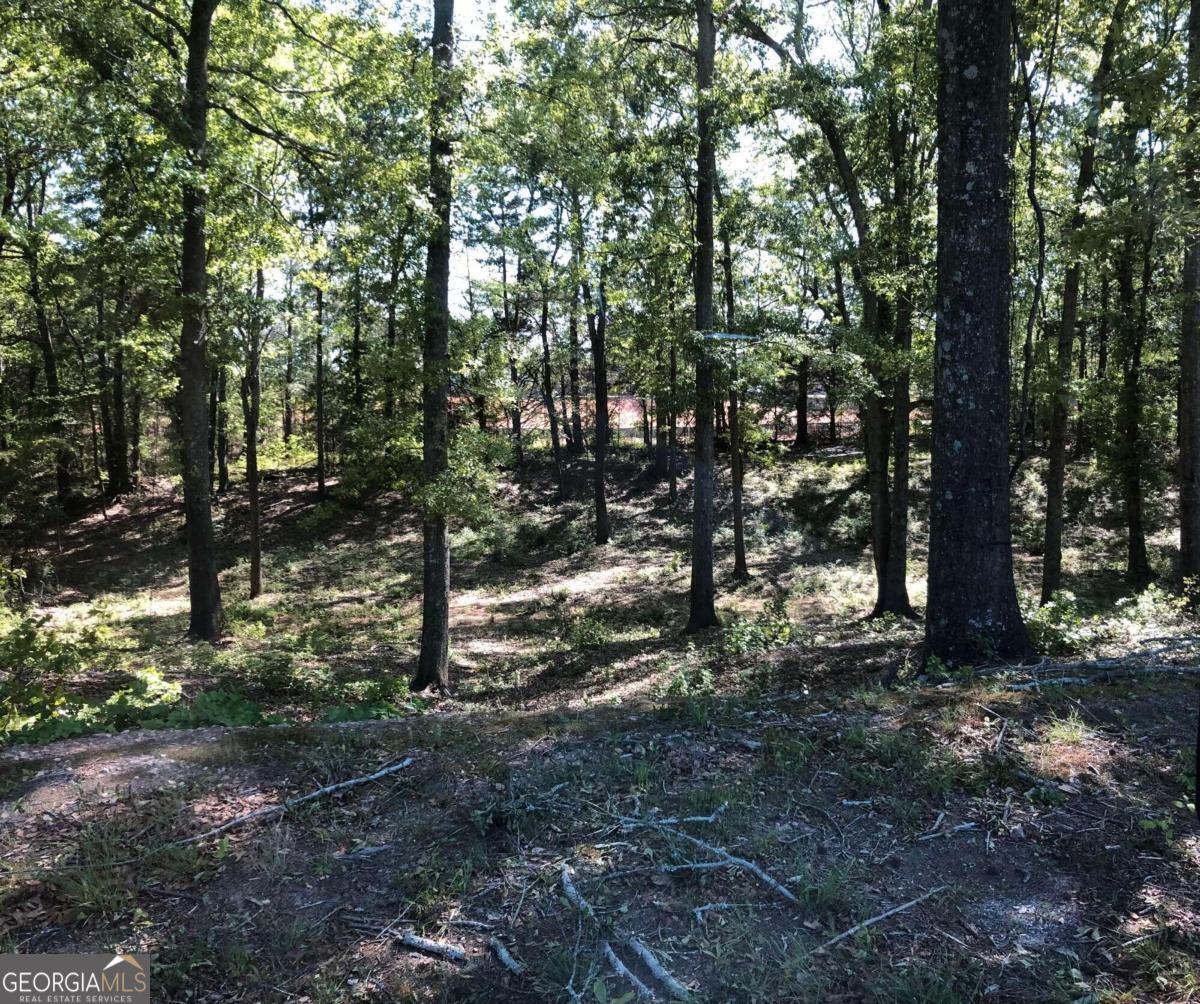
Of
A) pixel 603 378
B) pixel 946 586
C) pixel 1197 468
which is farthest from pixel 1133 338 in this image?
pixel 946 586

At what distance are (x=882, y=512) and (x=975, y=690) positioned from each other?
32.5ft

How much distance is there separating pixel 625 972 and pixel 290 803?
1942mm

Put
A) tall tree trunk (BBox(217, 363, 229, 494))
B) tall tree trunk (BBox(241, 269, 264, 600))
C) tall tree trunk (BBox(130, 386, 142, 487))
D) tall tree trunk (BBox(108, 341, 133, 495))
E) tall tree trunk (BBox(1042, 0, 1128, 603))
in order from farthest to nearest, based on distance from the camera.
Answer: tall tree trunk (BBox(130, 386, 142, 487))
tall tree trunk (BBox(108, 341, 133, 495))
tall tree trunk (BBox(217, 363, 229, 494))
tall tree trunk (BBox(241, 269, 264, 600))
tall tree trunk (BBox(1042, 0, 1128, 603))

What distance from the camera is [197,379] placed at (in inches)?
484

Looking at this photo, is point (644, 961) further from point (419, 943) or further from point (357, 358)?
point (357, 358)

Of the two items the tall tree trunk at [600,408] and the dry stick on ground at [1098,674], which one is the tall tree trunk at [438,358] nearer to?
the dry stick on ground at [1098,674]

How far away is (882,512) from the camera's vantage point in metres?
14.2

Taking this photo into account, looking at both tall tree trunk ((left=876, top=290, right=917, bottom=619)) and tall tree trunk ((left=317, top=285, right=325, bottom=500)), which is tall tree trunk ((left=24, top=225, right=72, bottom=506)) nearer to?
tall tree trunk ((left=317, top=285, right=325, bottom=500))

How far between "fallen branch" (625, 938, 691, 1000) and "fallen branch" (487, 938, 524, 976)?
407 millimetres

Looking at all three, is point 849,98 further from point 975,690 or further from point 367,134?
point 975,690

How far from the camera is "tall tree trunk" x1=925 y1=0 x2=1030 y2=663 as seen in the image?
527 centimetres

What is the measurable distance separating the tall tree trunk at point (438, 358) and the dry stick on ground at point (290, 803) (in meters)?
6.05

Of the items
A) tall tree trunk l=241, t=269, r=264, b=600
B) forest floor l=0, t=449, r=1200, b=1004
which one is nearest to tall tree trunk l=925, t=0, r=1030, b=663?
forest floor l=0, t=449, r=1200, b=1004

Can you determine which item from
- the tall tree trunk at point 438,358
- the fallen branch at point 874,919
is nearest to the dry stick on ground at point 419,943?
the fallen branch at point 874,919
